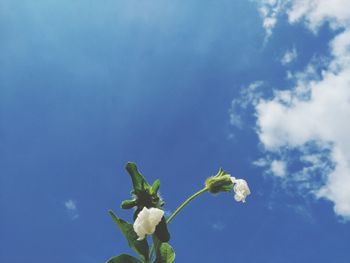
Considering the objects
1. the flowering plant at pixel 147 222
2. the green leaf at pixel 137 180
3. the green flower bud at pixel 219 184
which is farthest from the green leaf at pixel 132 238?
the green flower bud at pixel 219 184

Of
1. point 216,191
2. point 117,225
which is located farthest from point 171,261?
point 216,191

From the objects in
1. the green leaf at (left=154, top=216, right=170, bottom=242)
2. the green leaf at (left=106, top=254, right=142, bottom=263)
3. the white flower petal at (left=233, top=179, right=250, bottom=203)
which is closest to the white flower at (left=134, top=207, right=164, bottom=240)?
the green leaf at (left=154, top=216, right=170, bottom=242)

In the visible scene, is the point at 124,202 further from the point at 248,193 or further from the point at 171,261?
the point at 248,193

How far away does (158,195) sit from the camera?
422cm

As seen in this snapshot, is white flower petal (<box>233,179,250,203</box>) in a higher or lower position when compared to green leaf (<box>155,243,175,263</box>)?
higher

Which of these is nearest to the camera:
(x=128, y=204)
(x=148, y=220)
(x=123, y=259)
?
(x=148, y=220)

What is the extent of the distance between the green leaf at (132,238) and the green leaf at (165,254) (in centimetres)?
10

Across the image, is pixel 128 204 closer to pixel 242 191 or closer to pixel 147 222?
pixel 147 222

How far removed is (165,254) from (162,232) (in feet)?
0.57

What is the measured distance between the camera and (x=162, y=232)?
158 inches

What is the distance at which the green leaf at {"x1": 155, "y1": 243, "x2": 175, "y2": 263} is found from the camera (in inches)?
157

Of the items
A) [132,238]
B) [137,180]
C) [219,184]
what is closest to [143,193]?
[137,180]

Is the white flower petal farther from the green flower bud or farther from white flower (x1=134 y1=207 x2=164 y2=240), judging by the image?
white flower (x1=134 y1=207 x2=164 y2=240)

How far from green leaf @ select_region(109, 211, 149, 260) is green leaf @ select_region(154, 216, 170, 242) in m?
0.12
